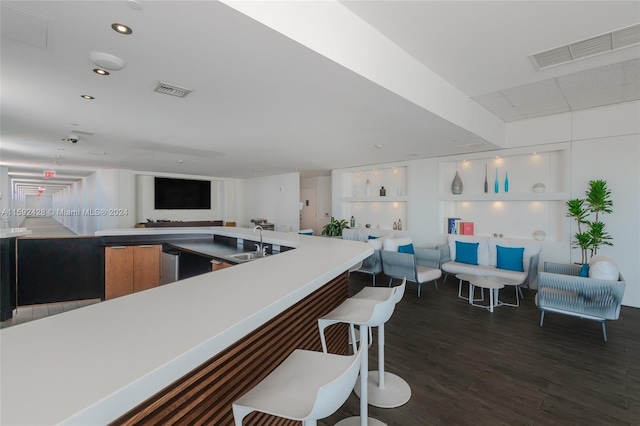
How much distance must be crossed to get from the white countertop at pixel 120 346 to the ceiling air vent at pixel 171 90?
79.6 inches

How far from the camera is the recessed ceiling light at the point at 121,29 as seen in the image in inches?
69.3

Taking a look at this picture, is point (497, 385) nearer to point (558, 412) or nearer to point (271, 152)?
point (558, 412)

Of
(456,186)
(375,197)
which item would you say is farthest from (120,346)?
(375,197)

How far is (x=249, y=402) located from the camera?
3.57 ft

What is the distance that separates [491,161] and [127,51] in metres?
6.42

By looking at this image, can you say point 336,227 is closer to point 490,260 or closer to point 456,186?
point 456,186

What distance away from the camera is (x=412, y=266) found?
4.84m

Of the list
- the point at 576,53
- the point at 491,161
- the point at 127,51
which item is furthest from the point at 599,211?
the point at 127,51

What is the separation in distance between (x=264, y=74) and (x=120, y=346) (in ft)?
7.31

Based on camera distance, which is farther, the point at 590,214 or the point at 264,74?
the point at 590,214

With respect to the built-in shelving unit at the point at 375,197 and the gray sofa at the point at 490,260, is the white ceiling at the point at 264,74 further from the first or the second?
the built-in shelving unit at the point at 375,197

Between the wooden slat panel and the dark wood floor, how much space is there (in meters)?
0.81

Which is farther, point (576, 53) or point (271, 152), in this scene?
point (271, 152)

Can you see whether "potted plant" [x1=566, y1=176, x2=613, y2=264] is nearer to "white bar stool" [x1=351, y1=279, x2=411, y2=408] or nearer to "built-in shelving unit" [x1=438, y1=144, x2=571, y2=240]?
"built-in shelving unit" [x1=438, y1=144, x2=571, y2=240]
